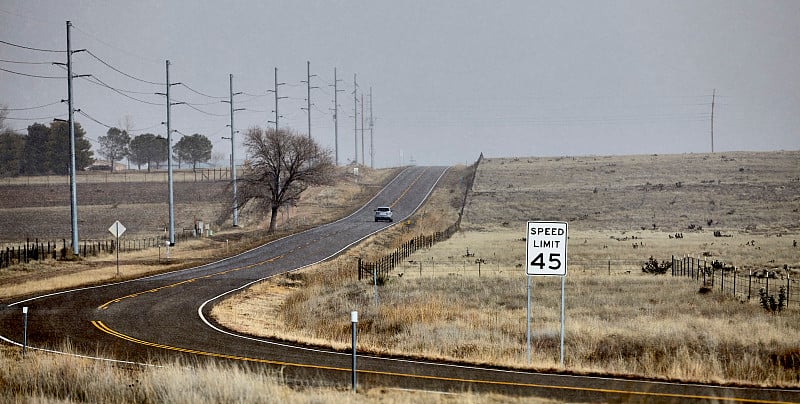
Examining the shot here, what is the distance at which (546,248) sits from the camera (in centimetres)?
1956

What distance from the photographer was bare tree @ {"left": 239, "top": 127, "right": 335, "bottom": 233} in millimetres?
74500

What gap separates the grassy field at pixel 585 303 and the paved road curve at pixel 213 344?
1.12 meters

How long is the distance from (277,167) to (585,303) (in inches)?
1870

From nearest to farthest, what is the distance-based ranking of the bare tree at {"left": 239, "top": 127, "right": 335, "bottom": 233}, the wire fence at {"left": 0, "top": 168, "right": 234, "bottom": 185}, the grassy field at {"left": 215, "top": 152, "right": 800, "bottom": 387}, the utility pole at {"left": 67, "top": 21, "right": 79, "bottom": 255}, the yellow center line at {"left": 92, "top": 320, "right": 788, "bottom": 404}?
the yellow center line at {"left": 92, "top": 320, "right": 788, "bottom": 404} < the grassy field at {"left": 215, "top": 152, "right": 800, "bottom": 387} < the utility pole at {"left": 67, "top": 21, "right": 79, "bottom": 255} < the bare tree at {"left": 239, "top": 127, "right": 335, "bottom": 233} < the wire fence at {"left": 0, "top": 168, "right": 234, "bottom": 185}

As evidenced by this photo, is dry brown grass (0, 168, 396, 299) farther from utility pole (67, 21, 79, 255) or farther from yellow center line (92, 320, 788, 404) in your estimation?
yellow center line (92, 320, 788, 404)

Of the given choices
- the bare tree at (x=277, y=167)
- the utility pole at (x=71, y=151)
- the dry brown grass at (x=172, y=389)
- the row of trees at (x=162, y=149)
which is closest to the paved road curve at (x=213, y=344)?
A: the dry brown grass at (x=172, y=389)

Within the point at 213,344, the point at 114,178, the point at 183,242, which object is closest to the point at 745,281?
the point at 213,344

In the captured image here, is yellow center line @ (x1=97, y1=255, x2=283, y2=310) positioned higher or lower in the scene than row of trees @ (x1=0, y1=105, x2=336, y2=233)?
lower

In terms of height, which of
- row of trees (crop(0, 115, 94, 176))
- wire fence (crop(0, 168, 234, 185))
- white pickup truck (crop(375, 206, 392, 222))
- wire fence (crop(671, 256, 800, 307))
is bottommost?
wire fence (crop(671, 256, 800, 307))

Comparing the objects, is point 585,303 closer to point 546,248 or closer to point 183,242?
point 546,248

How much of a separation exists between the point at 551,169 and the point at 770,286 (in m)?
87.6

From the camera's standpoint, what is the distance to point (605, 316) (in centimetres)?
2973

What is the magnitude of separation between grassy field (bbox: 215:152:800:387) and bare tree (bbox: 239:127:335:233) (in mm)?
10814

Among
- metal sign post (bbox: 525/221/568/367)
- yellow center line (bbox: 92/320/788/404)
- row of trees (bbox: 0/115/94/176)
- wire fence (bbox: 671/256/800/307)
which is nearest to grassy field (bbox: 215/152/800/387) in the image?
wire fence (bbox: 671/256/800/307)
